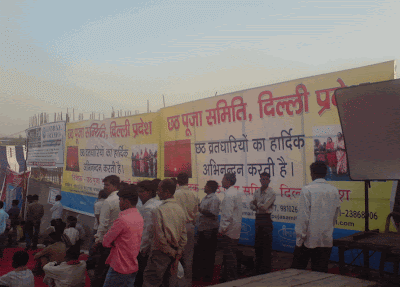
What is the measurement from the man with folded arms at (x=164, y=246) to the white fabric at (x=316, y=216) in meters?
1.31

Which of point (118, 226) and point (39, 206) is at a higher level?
point (118, 226)

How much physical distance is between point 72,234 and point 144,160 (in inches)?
121

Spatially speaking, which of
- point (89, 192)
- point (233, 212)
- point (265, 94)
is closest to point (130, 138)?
point (89, 192)

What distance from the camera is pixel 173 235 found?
3.52 metres

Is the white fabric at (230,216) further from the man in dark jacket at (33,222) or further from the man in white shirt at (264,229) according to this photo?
the man in dark jacket at (33,222)

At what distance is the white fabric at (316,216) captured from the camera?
3.54 m

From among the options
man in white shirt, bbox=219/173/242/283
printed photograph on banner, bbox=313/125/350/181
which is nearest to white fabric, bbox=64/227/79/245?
man in white shirt, bbox=219/173/242/283

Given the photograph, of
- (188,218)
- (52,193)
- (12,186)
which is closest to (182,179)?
(188,218)

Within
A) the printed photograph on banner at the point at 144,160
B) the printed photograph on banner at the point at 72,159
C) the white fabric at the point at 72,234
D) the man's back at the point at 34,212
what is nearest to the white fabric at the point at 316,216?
the white fabric at the point at 72,234

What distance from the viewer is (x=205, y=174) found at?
7.18m

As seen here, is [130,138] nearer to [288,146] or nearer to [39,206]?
[39,206]

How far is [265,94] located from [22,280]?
15.5 ft

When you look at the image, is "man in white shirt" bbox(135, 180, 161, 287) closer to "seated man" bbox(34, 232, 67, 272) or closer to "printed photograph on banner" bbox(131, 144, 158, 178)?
"seated man" bbox(34, 232, 67, 272)

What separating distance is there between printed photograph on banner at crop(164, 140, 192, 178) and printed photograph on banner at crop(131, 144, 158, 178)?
0.44m
